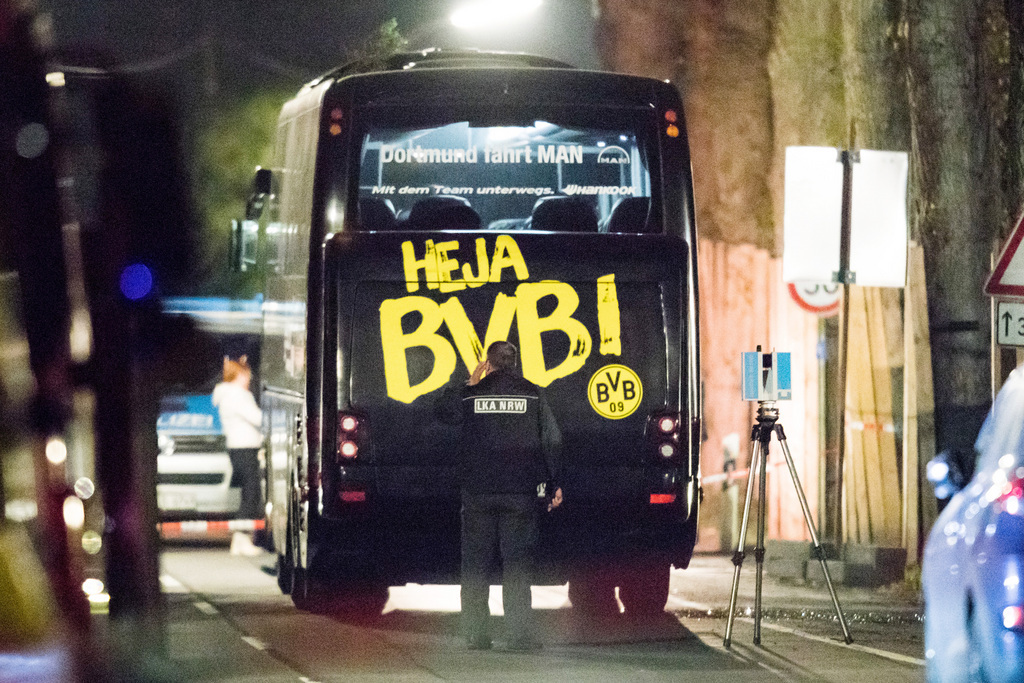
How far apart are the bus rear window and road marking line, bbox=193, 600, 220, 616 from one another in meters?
3.03

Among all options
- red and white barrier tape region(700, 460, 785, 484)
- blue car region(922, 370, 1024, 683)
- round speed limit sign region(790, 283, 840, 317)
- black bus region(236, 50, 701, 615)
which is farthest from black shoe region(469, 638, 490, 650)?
red and white barrier tape region(700, 460, 785, 484)

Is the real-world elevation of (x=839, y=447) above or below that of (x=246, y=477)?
above

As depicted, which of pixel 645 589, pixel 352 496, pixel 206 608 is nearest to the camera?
pixel 352 496

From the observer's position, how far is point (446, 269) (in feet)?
44.5

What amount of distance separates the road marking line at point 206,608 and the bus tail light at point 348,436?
7.09 ft

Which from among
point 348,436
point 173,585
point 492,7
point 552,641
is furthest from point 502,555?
point 492,7

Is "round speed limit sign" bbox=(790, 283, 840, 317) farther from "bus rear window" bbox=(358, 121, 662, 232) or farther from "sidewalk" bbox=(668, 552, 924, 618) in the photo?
"bus rear window" bbox=(358, 121, 662, 232)

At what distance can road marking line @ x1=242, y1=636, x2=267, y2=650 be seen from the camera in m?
13.0

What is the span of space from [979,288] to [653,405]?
3.96 metres

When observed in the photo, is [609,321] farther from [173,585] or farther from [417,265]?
[173,585]

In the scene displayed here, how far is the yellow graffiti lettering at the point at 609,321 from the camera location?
13.7 metres

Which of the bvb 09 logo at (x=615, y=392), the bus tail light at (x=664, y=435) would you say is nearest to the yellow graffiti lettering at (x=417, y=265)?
the bvb 09 logo at (x=615, y=392)

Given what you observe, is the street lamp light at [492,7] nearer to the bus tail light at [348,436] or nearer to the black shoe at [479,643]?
the bus tail light at [348,436]

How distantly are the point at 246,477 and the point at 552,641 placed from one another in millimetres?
8098
